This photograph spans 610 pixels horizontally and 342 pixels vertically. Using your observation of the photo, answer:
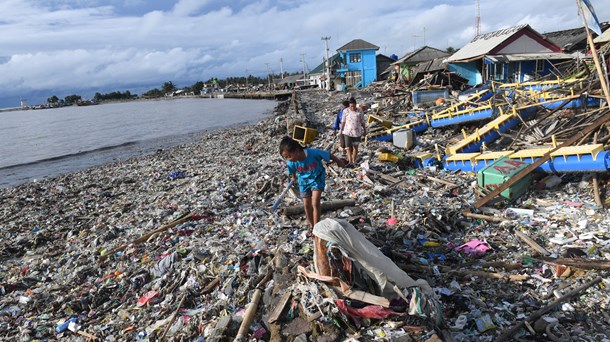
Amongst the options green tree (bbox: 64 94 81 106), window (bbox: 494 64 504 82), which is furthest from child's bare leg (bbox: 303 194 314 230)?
green tree (bbox: 64 94 81 106)

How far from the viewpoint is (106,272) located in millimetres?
6176

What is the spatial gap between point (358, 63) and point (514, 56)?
30403mm

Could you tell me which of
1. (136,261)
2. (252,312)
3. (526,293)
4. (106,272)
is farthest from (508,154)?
(106,272)

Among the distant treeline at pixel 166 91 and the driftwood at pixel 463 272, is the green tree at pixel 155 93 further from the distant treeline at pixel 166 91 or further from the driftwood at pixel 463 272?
the driftwood at pixel 463 272

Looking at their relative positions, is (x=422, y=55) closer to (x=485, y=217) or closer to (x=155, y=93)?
(x=485, y=217)

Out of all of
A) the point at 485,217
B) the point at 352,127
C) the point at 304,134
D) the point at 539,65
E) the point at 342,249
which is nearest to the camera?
the point at 342,249

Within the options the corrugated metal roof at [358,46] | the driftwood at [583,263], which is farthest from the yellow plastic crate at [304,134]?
the corrugated metal roof at [358,46]

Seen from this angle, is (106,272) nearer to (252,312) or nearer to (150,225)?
(150,225)

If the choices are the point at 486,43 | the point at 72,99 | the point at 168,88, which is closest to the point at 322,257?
the point at 486,43

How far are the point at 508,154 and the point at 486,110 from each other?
173 inches

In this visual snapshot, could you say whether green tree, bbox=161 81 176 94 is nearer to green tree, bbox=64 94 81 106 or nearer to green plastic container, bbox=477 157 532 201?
green tree, bbox=64 94 81 106

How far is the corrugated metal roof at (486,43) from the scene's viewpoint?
70.7 ft

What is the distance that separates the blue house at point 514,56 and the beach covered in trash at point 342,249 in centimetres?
1291

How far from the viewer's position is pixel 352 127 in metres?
8.79
